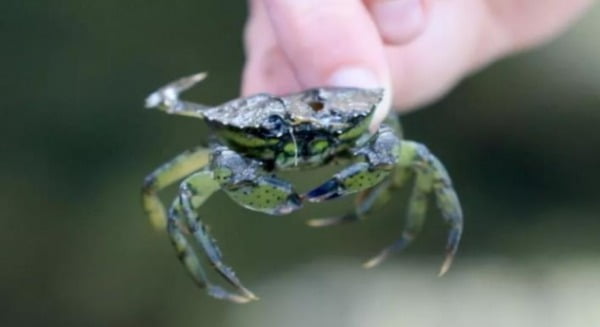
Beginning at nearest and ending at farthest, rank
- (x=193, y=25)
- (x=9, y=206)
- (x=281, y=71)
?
(x=281, y=71) → (x=9, y=206) → (x=193, y=25)

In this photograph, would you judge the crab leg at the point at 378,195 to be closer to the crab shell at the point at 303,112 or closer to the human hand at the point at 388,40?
the human hand at the point at 388,40

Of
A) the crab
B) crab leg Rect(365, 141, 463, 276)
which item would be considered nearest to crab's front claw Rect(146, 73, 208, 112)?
the crab

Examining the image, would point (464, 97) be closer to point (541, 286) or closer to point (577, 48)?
point (577, 48)

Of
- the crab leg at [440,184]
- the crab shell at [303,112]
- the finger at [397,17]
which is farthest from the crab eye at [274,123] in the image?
the finger at [397,17]

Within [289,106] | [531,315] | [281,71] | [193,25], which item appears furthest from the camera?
[193,25]

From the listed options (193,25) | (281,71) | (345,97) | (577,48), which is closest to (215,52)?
(193,25)

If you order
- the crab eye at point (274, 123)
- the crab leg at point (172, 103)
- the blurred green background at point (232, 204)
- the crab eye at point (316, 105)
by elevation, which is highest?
the crab leg at point (172, 103)
